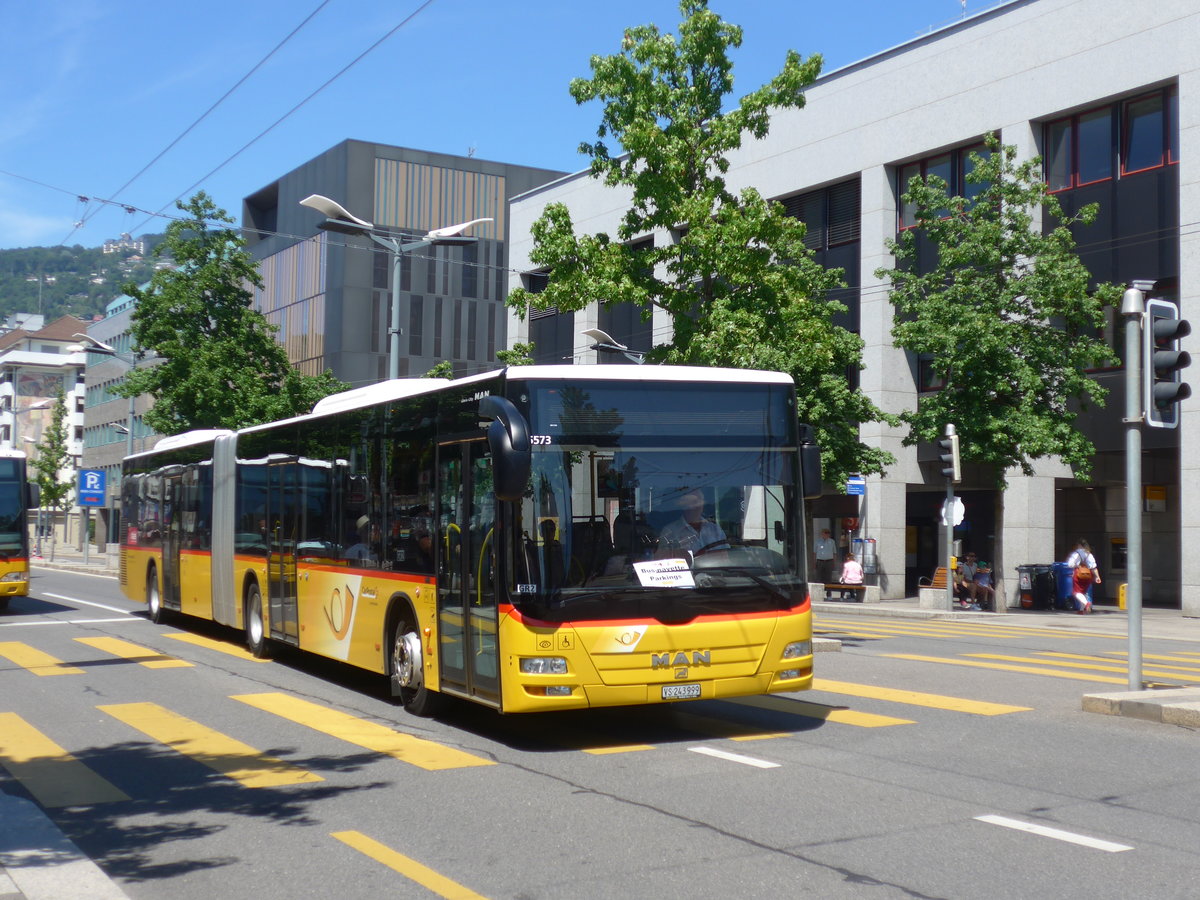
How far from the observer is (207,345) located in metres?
37.8

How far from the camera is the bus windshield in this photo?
30.3 feet

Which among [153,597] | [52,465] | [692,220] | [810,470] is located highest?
[692,220]

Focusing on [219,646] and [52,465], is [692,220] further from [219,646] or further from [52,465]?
[52,465]

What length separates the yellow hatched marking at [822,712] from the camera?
35.0 ft

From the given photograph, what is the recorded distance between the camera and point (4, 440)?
13238 centimetres

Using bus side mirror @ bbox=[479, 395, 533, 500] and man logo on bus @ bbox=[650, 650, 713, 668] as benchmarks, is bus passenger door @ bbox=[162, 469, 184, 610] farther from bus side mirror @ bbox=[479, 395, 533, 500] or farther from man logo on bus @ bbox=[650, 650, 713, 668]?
man logo on bus @ bbox=[650, 650, 713, 668]

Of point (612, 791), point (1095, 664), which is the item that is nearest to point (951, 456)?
point (1095, 664)

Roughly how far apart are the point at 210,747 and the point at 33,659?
712cm

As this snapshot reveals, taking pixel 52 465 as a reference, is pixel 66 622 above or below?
below

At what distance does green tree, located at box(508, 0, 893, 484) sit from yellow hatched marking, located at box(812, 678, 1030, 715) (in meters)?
5.98

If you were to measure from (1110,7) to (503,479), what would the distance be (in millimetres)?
26104

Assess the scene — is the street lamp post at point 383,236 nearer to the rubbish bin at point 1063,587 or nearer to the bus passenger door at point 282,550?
the bus passenger door at point 282,550

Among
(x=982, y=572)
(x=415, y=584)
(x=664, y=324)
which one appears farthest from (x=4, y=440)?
(x=415, y=584)

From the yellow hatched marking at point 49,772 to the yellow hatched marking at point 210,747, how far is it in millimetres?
717
